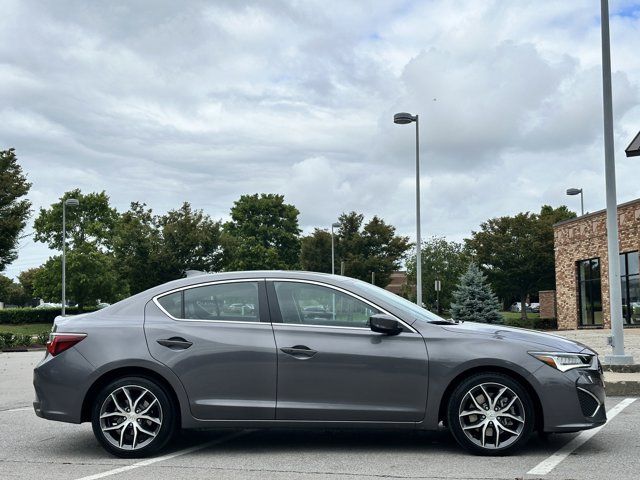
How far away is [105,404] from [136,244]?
42685 mm

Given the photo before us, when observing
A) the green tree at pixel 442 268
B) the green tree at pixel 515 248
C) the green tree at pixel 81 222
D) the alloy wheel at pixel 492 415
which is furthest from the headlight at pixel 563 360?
the green tree at pixel 81 222

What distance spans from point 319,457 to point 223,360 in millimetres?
1126

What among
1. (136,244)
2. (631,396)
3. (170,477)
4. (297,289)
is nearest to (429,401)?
(297,289)

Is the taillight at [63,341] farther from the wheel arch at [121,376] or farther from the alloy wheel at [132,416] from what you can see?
the alloy wheel at [132,416]

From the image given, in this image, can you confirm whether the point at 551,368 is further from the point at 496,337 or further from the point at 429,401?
the point at 429,401

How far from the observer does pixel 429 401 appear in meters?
6.26

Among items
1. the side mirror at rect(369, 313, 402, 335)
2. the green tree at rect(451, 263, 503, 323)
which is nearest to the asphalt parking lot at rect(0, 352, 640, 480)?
the side mirror at rect(369, 313, 402, 335)

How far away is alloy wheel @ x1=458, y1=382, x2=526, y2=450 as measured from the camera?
620 cm

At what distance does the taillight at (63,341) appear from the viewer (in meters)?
6.57

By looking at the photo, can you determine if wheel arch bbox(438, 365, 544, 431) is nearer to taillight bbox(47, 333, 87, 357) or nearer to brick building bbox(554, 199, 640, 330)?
taillight bbox(47, 333, 87, 357)

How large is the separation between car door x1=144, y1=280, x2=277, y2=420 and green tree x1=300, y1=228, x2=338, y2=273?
188ft

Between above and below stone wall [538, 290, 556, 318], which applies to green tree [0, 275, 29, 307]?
above

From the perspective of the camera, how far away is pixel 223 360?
6410 mm

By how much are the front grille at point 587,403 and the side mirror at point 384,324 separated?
5.00 feet
